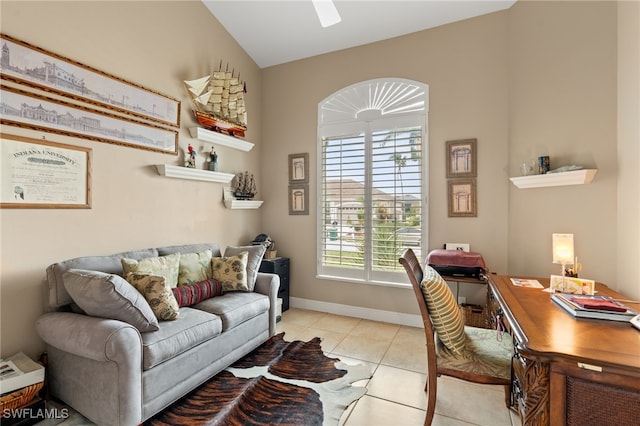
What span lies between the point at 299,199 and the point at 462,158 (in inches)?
81.8

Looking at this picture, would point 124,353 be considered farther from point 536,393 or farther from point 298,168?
point 298,168

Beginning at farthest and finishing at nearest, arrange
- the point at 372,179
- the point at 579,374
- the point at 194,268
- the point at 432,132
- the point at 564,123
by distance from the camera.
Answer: the point at 372,179 < the point at 432,132 < the point at 194,268 < the point at 564,123 < the point at 579,374

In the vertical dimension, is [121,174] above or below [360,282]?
above

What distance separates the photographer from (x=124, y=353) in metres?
1.67

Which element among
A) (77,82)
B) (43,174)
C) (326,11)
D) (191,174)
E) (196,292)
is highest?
(326,11)

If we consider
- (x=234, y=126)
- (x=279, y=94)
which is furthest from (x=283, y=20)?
(x=234, y=126)

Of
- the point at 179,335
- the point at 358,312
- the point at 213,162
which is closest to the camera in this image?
the point at 179,335

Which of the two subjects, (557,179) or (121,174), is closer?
(557,179)

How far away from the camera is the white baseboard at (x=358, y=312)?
11.4 feet

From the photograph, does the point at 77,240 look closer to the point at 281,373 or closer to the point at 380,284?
the point at 281,373

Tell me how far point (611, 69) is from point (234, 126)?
11.8ft

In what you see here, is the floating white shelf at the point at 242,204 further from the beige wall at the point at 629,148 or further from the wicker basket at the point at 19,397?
the beige wall at the point at 629,148

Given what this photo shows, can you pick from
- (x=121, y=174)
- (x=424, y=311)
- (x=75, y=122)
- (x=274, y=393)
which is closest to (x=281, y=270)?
(x=274, y=393)

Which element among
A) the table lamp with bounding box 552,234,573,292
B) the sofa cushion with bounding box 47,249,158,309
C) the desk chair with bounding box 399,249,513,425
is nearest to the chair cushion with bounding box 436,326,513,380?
the desk chair with bounding box 399,249,513,425
